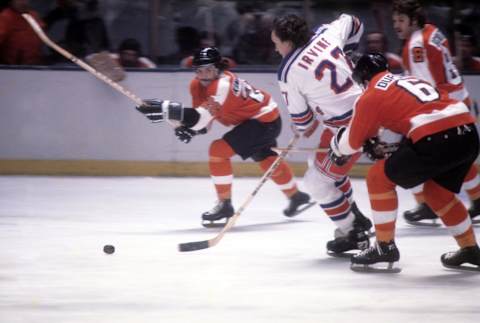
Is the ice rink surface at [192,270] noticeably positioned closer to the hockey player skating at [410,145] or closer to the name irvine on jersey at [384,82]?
the hockey player skating at [410,145]

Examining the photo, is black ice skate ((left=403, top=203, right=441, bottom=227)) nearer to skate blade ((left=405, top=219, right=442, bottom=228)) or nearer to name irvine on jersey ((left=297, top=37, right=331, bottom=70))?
skate blade ((left=405, top=219, right=442, bottom=228))

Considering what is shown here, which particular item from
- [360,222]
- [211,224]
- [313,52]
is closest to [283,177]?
[211,224]

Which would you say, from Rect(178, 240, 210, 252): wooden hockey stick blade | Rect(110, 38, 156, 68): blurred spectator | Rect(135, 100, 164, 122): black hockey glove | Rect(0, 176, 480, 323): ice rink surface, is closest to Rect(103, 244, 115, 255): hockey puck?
Rect(0, 176, 480, 323): ice rink surface

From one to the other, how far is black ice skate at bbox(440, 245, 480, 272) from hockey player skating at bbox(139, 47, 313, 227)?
5.15 ft

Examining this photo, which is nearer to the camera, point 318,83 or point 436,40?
point 318,83

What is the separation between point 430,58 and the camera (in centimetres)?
554

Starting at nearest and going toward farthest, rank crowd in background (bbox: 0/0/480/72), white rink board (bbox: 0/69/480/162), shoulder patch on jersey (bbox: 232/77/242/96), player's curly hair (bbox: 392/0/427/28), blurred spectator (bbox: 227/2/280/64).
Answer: player's curly hair (bbox: 392/0/427/28) < shoulder patch on jersey (bbox: 232/77/242/96) < white rink board (bbox: 0/69/480/162) < crowd in background (bbox: 0/0/480/72) < blurred spectator (bbox: 227/2/280/64)

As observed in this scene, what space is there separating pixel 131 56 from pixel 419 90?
3697mm

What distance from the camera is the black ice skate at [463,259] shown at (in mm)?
4492

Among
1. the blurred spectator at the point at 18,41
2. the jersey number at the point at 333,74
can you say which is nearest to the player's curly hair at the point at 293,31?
the jersey number at the point at 333,74

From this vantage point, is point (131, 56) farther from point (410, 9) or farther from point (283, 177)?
point (410, 9)

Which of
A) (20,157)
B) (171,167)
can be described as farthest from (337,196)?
(20,157)

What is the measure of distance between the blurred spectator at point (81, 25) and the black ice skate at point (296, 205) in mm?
2349

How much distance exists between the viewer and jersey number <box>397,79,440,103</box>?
4.26m
